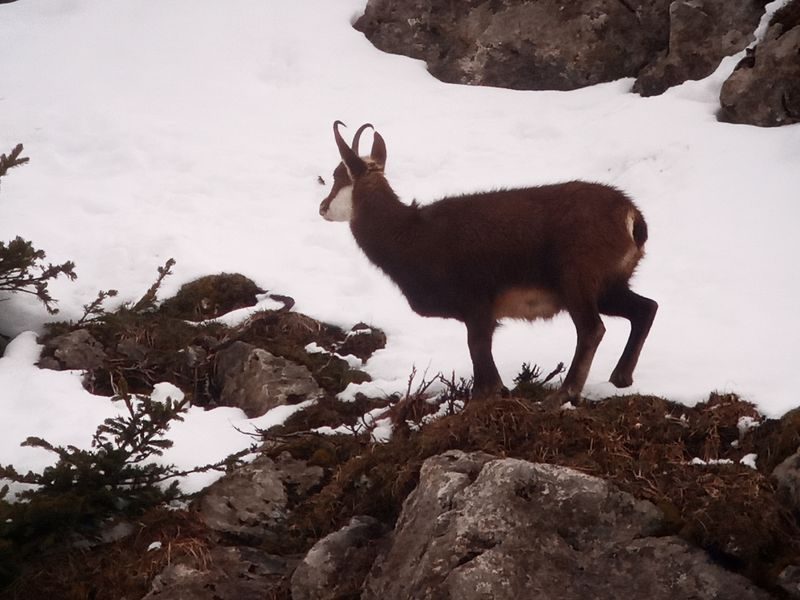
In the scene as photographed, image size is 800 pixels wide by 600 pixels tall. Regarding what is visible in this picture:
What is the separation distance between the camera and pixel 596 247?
5590mm

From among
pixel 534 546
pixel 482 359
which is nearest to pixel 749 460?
pixel 534 546

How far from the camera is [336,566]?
4223mm

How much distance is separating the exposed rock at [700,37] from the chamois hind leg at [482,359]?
23.2 ft

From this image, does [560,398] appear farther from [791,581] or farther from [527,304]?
[791,581]

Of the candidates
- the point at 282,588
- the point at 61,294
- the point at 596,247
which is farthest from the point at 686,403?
the point at 61,294

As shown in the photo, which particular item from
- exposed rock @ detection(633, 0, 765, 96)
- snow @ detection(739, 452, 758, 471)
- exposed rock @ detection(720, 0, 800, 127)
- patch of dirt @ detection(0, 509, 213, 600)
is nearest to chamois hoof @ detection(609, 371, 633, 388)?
snow @ detection(739, 452, 758, 471)

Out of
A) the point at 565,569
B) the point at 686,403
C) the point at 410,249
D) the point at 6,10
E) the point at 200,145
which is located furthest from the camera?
the point at 6,10

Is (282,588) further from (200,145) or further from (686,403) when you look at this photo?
(200,145)

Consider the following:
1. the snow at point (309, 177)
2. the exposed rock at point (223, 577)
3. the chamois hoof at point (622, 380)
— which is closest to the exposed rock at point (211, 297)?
the snow at point (309, 177)

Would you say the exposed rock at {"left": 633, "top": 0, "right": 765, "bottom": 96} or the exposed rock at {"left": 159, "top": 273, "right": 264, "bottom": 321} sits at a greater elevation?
the exposed rock at {"left": 633, "top": 0, "right": 765, "bottom": 96}

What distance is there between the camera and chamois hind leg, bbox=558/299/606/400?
5.55m

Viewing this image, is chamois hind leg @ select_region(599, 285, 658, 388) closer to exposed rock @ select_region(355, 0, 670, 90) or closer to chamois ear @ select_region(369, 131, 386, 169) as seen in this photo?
chamois ear @ select_region(369, 131, 386, 169)

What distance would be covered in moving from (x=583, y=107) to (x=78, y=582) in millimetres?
9470

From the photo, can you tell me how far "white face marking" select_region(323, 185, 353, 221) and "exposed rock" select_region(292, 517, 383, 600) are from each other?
299cm
